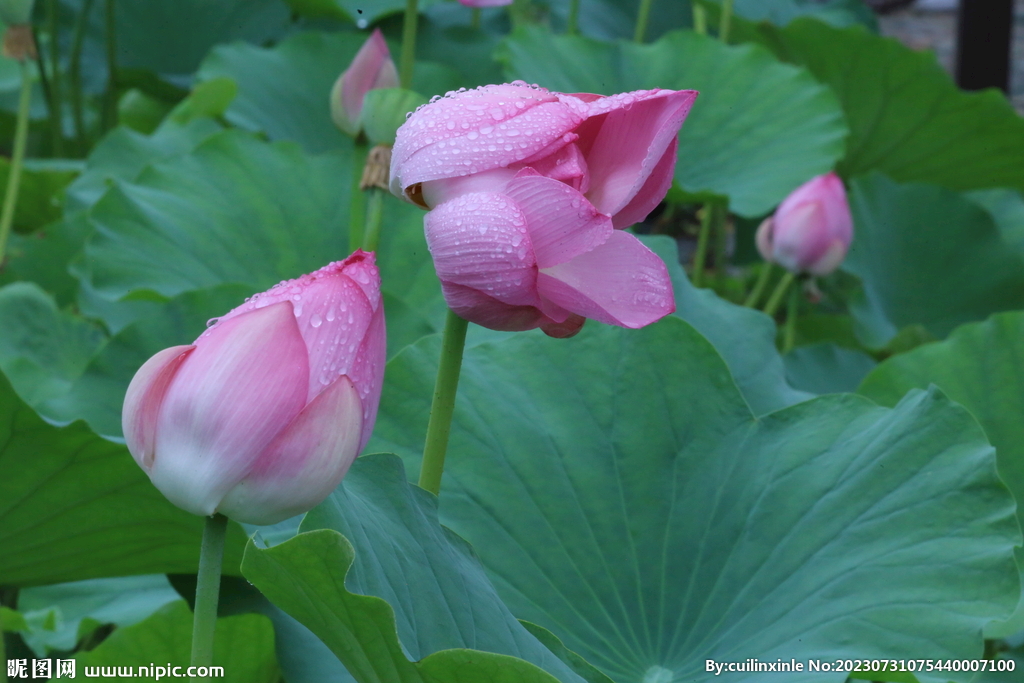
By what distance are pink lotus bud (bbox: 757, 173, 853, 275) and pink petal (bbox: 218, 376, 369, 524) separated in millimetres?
1064

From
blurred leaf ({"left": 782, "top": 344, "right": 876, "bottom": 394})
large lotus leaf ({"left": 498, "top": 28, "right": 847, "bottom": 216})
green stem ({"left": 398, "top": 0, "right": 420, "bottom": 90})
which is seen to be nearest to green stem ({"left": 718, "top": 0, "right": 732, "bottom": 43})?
large lotus leaf ({"left": 498, "top": 28, "right": 847, "bottom": 216})

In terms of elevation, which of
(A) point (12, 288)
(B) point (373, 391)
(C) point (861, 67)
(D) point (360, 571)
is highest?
(B) point (373, 391)

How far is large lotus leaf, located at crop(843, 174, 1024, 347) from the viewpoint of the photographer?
160cm

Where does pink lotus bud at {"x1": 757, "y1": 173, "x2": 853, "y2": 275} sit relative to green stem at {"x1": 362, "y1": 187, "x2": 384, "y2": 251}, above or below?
below

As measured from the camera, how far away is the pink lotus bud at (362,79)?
1.00 meters

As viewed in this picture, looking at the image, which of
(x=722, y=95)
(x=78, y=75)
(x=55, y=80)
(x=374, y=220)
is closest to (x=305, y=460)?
(x=374, y=220)

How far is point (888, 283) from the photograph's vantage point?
164 centimetres

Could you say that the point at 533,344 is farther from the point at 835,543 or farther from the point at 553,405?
the point at 835,543

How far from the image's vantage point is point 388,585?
1.61 feet

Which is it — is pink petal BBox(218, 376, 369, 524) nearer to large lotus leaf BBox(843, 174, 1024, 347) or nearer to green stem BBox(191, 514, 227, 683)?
green stem BBox(191, 514, 227, 683)

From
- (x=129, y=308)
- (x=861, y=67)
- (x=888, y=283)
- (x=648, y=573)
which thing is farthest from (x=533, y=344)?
(x=861, y=67)

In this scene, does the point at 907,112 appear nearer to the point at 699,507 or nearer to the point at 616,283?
the point at 699,507

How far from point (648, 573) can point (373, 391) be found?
37 centimetres

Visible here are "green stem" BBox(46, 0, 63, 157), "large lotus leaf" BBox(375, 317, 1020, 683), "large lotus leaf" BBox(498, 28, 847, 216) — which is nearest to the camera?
"large lotus leaf" BBox(375, 317, 1020, 683)
